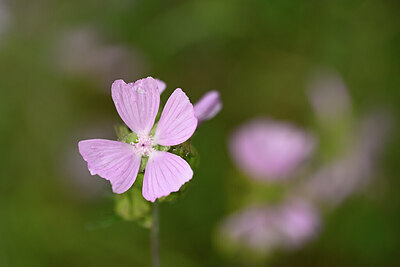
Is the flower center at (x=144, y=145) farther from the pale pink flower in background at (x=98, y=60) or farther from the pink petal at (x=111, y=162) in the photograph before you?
the pale pink flower in background at (x=98, y=60)

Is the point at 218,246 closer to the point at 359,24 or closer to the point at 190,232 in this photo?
the point at 190,232

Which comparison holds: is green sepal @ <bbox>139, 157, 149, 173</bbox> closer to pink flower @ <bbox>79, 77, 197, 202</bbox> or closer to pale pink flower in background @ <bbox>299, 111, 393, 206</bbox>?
pink flower @ <bbox>79, 77, 197, 202</bbox>

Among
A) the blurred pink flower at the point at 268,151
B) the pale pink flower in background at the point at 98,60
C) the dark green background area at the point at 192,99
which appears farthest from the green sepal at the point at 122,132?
the pale pink flower in background at the point at 98,60

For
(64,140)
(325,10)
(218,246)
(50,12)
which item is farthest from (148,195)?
(50,12)

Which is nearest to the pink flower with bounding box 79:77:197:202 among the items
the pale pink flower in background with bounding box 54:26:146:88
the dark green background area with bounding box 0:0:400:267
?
the dark green background area with bounding box 0:0:400:267

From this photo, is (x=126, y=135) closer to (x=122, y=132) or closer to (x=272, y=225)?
(x=122, y=132)
